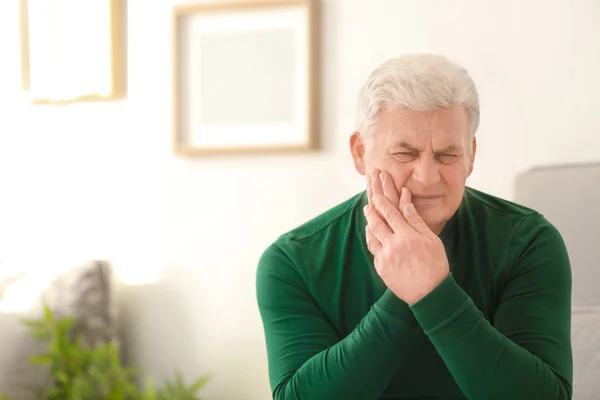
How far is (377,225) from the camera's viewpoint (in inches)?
46.4

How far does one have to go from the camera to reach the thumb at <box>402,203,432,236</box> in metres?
1.16

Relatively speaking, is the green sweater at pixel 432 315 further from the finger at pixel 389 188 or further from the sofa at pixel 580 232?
the sofa at pixel 580 232

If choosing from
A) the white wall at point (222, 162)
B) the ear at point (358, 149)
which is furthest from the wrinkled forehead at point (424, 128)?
the white wall at point (222, 162)

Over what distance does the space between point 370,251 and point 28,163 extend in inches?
62.2

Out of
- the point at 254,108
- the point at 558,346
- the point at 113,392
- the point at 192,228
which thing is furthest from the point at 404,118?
the point at 113,392

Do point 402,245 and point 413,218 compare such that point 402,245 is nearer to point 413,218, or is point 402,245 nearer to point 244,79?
point 413,218

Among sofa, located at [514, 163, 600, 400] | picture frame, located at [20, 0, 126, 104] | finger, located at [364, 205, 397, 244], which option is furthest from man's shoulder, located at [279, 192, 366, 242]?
picture frame, located at [20, 0, 126, 104]

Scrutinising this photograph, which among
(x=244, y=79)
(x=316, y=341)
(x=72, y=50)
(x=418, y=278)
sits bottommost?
(x=316, y=341)

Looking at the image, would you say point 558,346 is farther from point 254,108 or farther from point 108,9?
point 108,9

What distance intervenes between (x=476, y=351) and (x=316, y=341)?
1.00 feet

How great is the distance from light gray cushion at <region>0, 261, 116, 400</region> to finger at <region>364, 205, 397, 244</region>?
1.16 metres

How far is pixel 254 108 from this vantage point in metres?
2.13

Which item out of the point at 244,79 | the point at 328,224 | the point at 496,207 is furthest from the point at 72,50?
the point at 496,207

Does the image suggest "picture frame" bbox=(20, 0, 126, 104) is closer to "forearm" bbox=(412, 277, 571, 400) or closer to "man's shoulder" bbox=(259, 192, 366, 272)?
"man's shoulder" bbox=(259, 192, 366, 272)
